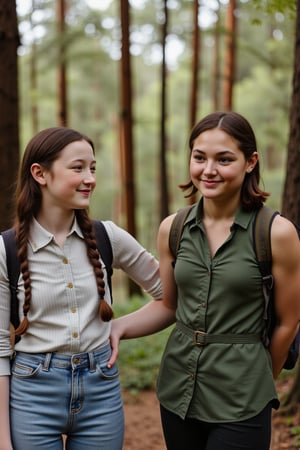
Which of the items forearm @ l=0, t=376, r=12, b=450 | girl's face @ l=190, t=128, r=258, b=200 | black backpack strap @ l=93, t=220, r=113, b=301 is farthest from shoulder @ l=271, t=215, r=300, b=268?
forearm @ l=0, t=376, r=12, b=450

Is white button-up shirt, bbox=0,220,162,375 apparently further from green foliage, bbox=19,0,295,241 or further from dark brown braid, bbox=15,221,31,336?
green foliage, bbox=19,0,295,241

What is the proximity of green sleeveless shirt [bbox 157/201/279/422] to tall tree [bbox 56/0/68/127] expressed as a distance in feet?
34.9

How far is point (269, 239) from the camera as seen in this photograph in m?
2.30

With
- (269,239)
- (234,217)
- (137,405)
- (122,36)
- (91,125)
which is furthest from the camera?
(91,125)

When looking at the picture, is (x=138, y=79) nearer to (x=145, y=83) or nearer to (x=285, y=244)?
(x=145, y=83)

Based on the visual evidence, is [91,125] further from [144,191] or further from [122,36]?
[122,36]

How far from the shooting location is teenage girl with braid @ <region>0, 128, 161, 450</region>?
227cm

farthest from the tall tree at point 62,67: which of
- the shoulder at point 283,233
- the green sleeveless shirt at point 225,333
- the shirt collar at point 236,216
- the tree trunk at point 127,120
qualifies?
the shoulder at point 283,233

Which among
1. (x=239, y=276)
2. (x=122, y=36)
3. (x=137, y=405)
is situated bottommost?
(x=137, y=405)

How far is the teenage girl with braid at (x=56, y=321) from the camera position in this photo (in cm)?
227

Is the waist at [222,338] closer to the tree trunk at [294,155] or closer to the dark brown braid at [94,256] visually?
the dark brown braid at [94,256]

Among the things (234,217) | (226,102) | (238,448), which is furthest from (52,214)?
(226,102)

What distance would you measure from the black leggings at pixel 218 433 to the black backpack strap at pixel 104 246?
70 centimetres

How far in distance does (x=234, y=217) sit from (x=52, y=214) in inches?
32.0
